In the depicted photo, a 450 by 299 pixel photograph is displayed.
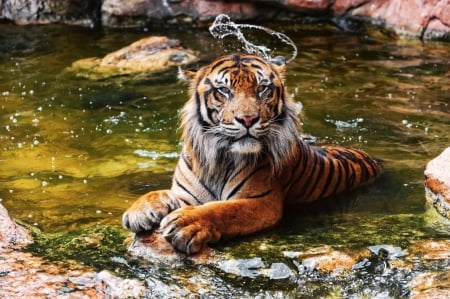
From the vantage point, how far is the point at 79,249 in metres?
4.05

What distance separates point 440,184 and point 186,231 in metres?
1.60

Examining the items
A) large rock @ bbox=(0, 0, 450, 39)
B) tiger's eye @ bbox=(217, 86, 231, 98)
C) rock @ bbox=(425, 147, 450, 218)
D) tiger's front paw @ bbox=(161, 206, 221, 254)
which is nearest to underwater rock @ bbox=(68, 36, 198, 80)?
large rock @ bbox=(0, 0, 450, 39)

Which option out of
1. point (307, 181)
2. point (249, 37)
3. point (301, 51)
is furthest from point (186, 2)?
point (307, 181)

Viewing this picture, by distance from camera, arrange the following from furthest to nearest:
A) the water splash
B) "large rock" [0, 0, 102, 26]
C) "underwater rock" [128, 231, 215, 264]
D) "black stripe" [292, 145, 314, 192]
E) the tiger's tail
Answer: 1. "large rock" [0, 0, 102, 26]
2. the water splash
3. the tiger's tail
4. "black stripe" [292, 145, 314, 192]
5. "underwater rock" [128, 231, 215, 264]

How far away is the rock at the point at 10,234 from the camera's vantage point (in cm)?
407

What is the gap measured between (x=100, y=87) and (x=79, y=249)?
4.72 metres

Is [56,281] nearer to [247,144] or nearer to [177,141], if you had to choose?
[247,144]

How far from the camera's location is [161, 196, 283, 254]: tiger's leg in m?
3.70

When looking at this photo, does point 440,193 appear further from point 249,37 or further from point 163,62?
point 249,37

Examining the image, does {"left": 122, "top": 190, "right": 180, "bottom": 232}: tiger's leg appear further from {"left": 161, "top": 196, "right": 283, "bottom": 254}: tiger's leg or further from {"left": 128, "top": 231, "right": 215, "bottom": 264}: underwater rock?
{"left": 161, "top": 196, "right": 283, "bottom": 254}: tiger's leg

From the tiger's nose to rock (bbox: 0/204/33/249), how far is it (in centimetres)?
132

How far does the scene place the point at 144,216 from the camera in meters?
3.95

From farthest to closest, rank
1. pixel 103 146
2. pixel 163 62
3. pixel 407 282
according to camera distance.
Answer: pixel 163 62
pixel 103 146
pixel 407 282

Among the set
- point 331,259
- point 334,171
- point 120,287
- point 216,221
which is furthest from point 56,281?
point 334,171
